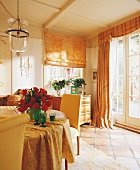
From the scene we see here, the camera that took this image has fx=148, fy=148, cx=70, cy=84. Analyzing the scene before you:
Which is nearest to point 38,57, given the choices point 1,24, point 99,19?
point 1,24

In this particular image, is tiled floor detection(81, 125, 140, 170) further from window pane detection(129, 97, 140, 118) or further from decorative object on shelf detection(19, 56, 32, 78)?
decorative object on shelf detection(19, 56, 32, 78)

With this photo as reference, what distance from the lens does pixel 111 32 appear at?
3.90m

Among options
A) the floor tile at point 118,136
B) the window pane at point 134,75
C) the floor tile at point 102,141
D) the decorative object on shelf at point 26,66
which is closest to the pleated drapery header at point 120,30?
the window pane at point 134,75

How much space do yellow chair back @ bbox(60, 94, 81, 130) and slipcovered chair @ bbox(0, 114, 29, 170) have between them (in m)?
1.38

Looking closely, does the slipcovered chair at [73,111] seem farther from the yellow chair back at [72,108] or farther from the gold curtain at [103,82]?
the gold curtain at [103,82]

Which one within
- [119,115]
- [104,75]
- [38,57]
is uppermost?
[38,57]

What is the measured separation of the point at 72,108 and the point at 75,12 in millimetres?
2198

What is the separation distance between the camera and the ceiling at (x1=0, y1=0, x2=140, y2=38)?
289cm

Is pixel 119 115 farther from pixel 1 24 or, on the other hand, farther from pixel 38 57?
pixel 1 24

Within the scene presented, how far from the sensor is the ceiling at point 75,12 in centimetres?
289

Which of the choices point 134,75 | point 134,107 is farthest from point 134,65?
point 134,107

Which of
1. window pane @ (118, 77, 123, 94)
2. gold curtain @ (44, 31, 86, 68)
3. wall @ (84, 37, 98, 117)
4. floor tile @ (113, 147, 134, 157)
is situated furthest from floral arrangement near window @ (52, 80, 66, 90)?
floor tile @ (113, 147, 134, 157)

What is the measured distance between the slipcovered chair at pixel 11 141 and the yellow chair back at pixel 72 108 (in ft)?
4.54

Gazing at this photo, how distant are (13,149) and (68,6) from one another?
282cm
